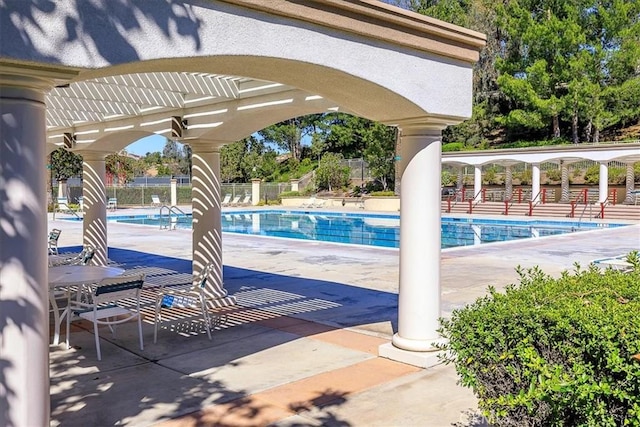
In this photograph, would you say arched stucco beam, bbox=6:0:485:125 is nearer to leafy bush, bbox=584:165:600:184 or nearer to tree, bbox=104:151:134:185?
leafy bush, bbox=584:165:600:184

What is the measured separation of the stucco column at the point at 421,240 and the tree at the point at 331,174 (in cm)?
4105

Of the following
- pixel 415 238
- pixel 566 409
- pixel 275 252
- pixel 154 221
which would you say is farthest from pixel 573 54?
pixel 566 409

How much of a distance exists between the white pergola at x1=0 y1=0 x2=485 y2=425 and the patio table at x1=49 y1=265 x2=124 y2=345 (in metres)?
1.95

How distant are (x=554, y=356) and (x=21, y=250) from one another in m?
3.38

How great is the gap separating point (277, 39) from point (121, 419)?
3516 millimetres

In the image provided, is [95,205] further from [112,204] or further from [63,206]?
[112,204]

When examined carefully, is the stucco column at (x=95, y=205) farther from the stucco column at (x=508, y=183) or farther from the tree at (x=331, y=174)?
the tree at (x=331, y=174)

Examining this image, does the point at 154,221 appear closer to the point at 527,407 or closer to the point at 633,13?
the point at 527,407

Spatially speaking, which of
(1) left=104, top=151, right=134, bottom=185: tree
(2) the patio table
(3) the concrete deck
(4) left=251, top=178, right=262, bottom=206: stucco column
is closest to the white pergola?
(3) the concrete deck

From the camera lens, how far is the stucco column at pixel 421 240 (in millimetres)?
6621

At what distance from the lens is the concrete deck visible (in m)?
5.16

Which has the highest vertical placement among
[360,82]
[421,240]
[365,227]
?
[360,82]

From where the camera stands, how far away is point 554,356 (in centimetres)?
354

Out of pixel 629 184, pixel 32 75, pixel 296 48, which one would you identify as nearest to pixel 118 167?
pixel 629 184
